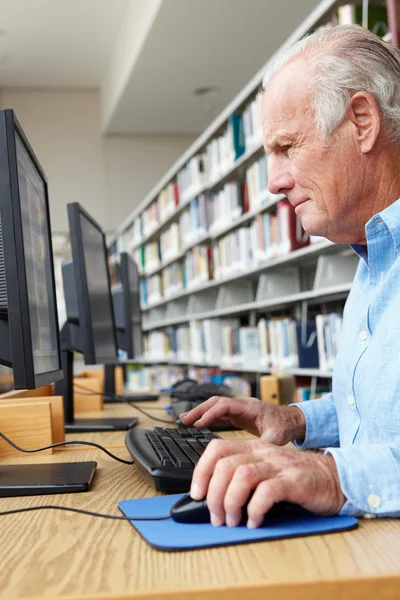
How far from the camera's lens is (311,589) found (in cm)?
48

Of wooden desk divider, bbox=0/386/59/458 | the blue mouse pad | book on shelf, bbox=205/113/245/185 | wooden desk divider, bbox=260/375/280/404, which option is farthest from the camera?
book on shelf, bbox=205/113/245/185

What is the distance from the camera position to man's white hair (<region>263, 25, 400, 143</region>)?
3.48ft

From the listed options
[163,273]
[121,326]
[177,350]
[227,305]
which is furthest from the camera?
[163,273]

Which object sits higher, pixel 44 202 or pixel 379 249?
pixel 44 202

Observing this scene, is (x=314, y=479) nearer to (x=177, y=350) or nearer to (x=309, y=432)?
(x=309, y=432)

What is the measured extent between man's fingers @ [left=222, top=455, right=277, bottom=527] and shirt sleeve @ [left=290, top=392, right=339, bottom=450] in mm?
572

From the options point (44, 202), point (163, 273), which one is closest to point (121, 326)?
point (44, 202)

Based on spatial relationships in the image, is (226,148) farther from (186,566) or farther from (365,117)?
(186,566)

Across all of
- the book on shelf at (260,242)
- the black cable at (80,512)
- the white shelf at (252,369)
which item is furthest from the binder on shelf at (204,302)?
the black cable at (80,512)

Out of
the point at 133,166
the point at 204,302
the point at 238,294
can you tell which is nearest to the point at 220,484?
the point at 238,294

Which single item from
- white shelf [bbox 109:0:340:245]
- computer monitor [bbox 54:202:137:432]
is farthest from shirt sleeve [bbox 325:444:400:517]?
white shelf [bbox 109:0:340:245]

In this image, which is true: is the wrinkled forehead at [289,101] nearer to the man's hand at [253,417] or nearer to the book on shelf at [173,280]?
the man's hand at [253,417]

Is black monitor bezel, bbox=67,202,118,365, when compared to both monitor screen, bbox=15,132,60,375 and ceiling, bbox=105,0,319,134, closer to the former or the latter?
monitor screen, bbox=15,132,60,375

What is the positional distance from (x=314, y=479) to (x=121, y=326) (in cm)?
212
